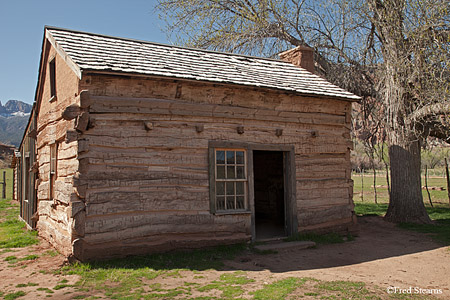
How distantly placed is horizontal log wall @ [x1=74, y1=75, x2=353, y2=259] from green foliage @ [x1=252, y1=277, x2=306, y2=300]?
2482mm

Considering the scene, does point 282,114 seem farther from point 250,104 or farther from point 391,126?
point 391,126

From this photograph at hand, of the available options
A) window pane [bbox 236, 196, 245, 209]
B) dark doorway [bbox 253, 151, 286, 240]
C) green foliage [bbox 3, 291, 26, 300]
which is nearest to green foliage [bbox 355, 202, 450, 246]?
dark doorway [bbox 253, 151, 286, 240]

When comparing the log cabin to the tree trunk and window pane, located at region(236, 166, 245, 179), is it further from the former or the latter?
the tree trunk

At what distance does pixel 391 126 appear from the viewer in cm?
1259

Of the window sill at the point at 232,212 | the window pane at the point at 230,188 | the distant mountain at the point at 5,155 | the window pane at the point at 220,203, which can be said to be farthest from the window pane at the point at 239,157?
the distant mountain at the point at 5,155

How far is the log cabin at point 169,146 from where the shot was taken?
7371 millimetres

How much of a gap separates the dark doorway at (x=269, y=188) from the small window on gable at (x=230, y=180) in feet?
10.8

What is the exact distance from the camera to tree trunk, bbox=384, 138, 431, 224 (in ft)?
40.6

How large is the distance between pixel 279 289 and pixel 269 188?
7.65 meters

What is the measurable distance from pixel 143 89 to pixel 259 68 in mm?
4283

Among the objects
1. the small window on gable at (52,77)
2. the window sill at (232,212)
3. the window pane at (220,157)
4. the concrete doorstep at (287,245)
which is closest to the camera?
the window sill at (232,212)

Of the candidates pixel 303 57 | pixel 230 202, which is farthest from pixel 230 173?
pixel 303 57

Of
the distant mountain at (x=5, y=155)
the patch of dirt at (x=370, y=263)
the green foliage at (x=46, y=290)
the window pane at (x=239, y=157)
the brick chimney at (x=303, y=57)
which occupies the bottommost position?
the patch of dirt at (x=370, y=263)

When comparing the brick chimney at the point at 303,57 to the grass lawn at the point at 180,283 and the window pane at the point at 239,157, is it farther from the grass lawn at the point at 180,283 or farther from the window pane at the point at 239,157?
the grass lawn at the point at 180,283
